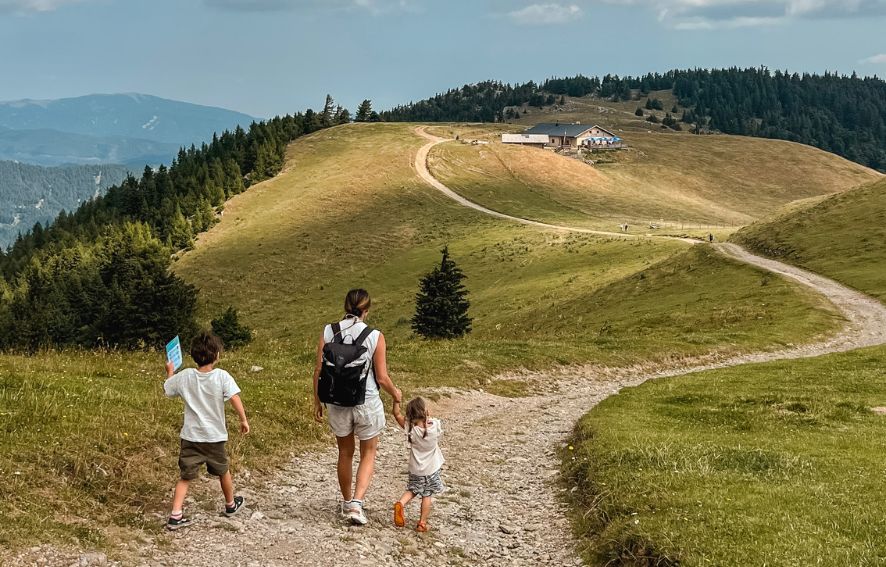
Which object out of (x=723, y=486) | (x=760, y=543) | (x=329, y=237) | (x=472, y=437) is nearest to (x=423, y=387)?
(x=472, y=437)

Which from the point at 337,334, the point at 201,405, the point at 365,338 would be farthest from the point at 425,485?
the point at 201,405

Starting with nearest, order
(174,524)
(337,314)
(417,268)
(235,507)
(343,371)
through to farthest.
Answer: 1. (174,524)
2. (343,371)
3. (235,507)
4. (337,314)
5. (417,268)

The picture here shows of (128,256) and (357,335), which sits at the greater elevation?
(357,335)

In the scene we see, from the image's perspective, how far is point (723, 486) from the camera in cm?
1378

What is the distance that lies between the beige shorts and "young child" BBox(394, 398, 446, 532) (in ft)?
2.35

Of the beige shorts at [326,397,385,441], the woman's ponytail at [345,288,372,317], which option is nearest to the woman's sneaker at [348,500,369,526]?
the beige shorts at [326,397,385,441]

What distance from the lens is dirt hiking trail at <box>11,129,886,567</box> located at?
1066 centimetres

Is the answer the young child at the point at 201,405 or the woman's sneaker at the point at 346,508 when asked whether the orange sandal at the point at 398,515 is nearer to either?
the woman's sneaker at the point at 346,508

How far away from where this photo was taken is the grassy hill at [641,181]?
123 m

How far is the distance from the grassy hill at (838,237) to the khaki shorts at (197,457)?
47.3 metres

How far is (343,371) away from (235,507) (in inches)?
118

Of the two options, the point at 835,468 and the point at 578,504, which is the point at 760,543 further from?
the point at 835,468

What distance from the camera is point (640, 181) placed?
523 feet

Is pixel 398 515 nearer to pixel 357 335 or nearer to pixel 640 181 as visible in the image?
pixel 357 335
